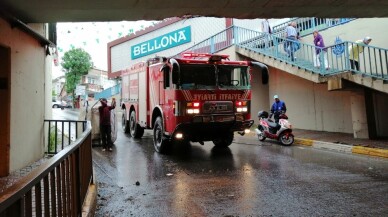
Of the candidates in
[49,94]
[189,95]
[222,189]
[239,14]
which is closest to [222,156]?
[189,95]

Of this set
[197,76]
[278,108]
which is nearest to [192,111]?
[197,76]

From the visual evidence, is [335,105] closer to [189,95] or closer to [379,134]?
[379,134]

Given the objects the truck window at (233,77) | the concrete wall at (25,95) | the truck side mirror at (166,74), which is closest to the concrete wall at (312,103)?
the truck window at (233,77)

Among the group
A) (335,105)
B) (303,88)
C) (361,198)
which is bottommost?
(361,198)

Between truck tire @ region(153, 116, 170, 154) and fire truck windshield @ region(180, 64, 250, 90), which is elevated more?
fire truck windshield @ region(180, 64, 250, 90)

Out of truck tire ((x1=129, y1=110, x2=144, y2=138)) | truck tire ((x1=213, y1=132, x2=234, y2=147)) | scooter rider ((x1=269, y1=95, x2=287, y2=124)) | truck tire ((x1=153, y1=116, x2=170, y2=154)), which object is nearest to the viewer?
truck tire ((x1=153, y1=116, x2=170, y2=154))

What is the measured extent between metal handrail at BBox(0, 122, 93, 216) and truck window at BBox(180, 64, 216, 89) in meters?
5.11

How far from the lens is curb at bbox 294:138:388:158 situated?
8587mm

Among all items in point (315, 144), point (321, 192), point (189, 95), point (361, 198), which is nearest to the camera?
point (361, 198)

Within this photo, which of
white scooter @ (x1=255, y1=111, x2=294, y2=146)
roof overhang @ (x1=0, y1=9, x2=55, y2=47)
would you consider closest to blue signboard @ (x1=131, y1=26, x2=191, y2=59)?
white scooter @ (x1=255, y1=111, x2=294, y2=146)

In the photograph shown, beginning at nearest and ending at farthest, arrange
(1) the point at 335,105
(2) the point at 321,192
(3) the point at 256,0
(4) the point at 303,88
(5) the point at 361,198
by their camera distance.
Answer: (5) the point at 361,198, (2) the point at 321,192, (3) the point at 256,0, (1) the point at 335,105, (4) the point at 303,88

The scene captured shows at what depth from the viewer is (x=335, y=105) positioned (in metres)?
12.9

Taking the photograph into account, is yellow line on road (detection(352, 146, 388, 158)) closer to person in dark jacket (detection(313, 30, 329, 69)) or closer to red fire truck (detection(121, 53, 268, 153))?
red fire truck (detection(121, 53, 268, 153))

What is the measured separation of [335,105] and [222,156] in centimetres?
642
